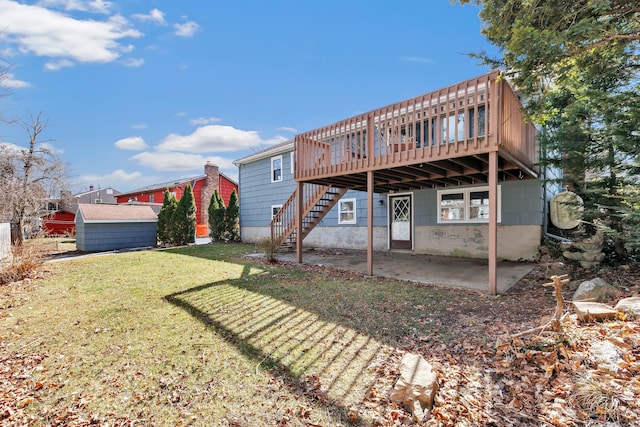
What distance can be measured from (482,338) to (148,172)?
113 feet

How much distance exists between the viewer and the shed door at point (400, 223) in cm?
1079

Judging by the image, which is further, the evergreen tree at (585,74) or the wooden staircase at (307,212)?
the wooden staircase at (307,212)

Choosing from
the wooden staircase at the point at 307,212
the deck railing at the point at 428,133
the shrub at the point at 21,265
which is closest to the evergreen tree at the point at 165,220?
the wooden staircase at the point at 307,212

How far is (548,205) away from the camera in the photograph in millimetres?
9305

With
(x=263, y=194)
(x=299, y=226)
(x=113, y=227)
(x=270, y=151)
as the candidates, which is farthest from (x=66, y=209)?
(x=299, y=226)

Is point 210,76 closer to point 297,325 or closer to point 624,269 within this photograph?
point 297,325

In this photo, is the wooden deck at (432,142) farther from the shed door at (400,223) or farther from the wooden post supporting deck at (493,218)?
the shed door at (400,223)

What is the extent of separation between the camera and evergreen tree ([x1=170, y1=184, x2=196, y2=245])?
1520 centimetres

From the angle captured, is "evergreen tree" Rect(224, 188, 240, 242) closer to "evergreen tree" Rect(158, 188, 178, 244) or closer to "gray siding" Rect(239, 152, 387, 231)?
"gray siding" Rect(239, 152, 387, 231)

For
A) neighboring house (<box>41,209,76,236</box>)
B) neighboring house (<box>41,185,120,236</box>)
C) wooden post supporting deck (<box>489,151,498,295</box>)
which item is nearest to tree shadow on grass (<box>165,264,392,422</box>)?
wooden post supporting deck (<box>489,151,498,295</box>)

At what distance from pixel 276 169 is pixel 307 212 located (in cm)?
550

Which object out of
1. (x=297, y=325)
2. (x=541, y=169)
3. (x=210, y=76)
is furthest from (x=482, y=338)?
(x=210, y=76)

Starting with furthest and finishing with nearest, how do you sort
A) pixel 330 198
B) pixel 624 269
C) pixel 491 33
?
pixel 330 198 < pixel 624 269 < pixel 491 33

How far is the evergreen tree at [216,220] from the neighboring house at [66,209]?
6651 mm
